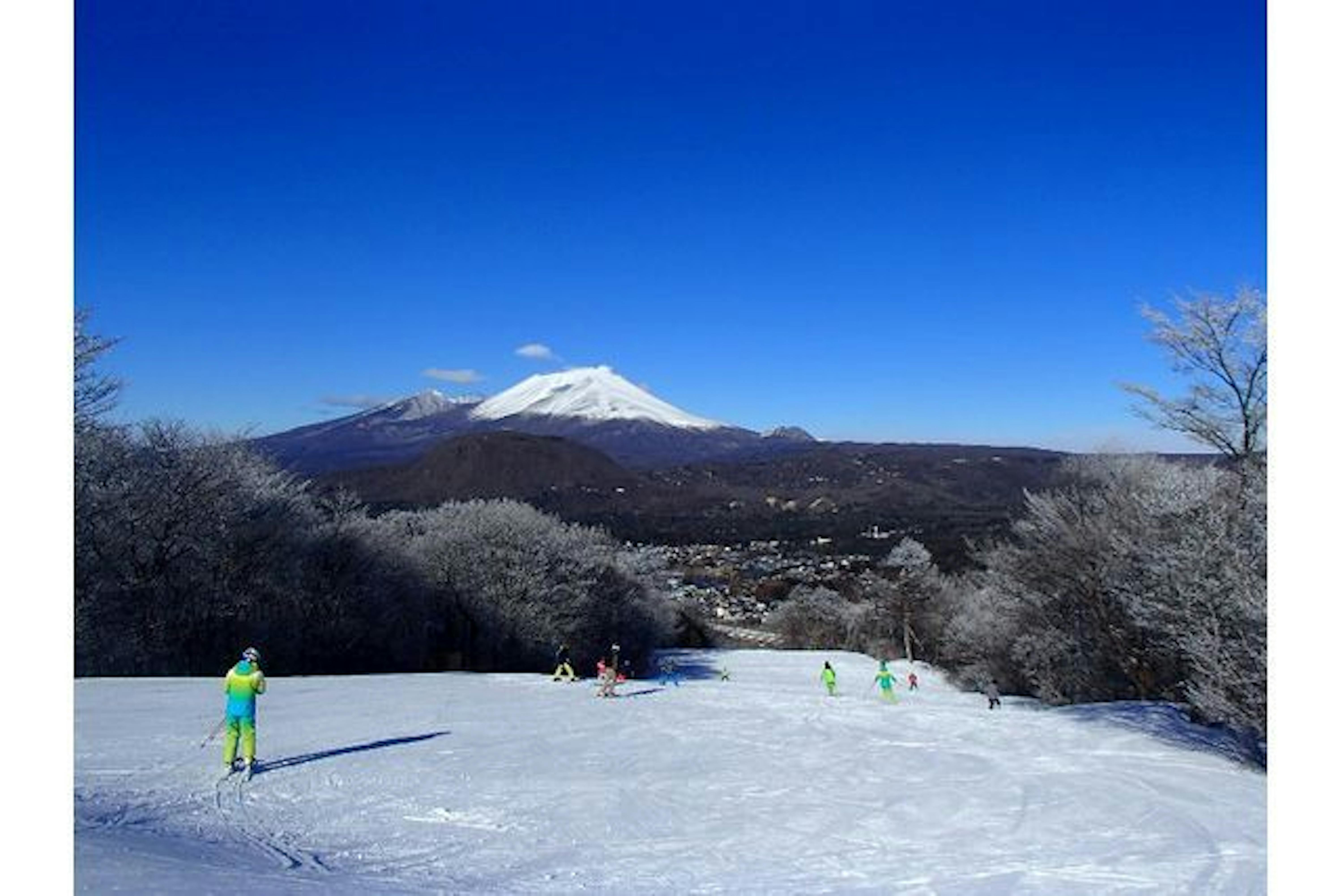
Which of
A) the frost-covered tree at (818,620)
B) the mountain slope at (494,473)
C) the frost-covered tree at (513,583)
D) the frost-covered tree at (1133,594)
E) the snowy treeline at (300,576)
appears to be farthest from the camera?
the mountain slope at (494,473)

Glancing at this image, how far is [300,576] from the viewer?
110 feet

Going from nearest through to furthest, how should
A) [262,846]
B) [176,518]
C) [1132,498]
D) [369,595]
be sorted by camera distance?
[262,846] < [1132,498] < [176,518] < [369,595]

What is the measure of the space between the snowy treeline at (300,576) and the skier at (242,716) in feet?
54.5

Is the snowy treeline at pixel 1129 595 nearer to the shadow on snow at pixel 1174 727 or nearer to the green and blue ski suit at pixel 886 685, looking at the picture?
the shadow on snow at pixel 1174 727

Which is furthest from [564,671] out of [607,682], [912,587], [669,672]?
[912,587]

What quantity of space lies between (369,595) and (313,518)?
4.11 m

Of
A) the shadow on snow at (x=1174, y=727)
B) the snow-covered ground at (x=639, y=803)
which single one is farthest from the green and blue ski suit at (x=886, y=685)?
the snow-covered ground at (x=639, y=803)

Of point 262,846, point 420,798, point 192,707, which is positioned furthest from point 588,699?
point 262,846

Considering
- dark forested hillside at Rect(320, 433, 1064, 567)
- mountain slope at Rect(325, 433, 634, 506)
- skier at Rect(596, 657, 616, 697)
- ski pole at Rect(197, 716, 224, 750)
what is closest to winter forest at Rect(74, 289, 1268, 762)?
ski pole at Rect(197, 716, 224, 750)

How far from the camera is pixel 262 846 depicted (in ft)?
25.7

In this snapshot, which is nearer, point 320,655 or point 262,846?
point 262,846

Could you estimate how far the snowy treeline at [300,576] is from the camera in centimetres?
2695

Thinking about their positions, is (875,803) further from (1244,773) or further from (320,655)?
(320,655)

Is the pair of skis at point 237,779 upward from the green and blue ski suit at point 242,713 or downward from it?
downward
